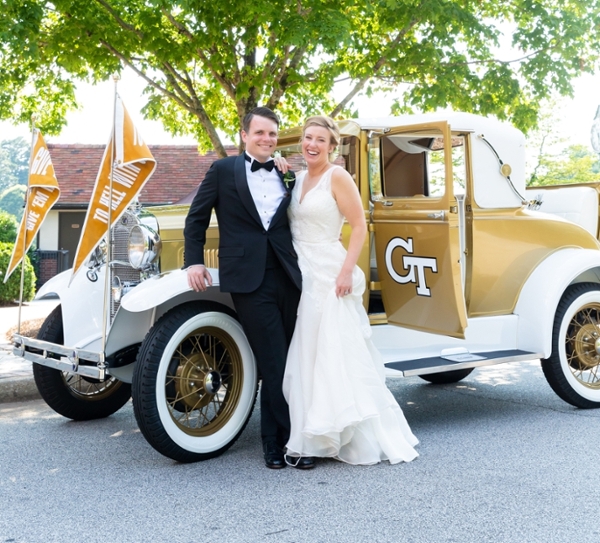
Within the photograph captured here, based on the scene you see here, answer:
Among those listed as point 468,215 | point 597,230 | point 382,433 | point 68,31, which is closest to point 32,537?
point 382,433

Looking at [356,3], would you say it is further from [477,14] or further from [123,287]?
[123,287]

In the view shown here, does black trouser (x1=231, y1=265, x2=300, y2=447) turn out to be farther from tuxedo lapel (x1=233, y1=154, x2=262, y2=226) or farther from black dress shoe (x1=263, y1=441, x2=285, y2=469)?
tuxedo lapel (x1=233, y1=154, x2=262, y2=226)

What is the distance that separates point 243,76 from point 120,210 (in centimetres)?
558

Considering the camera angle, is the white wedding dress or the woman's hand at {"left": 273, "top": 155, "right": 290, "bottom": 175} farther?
the woman's hand at {"left": 273, "top": 155, "right": 290, "bottom": 175}

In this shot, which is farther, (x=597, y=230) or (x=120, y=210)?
(x=597, y=230)

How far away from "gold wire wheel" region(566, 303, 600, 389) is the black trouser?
8.32ft

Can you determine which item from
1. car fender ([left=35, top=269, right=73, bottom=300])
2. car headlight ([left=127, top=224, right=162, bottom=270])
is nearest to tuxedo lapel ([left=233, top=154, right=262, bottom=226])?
car headlight ([left=127, top=224, right=162, bottom=270])

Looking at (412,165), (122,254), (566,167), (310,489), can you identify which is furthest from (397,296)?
(566,167)

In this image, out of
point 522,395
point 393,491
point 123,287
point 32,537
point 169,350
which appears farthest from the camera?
point 522,395

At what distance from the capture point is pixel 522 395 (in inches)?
256

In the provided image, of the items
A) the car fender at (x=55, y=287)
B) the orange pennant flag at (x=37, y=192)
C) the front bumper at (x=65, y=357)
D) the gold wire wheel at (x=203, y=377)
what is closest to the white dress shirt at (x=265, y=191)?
the gold wire wheel at (x=203, y=377)

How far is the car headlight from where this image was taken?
495 centimetres

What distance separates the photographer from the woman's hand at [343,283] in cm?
442

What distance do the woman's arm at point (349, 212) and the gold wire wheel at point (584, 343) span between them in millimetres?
2270
